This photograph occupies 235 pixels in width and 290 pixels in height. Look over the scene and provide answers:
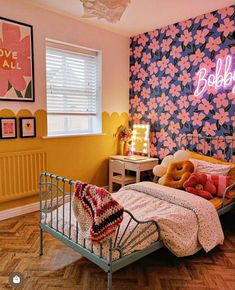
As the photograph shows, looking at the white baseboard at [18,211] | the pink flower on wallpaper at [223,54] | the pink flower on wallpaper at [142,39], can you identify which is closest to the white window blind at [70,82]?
the pink flower on wallpaper at [142,39]

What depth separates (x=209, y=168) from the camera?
3143 mm

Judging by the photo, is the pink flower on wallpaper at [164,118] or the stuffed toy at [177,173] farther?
the pink flower on wallpaper at [164,118]

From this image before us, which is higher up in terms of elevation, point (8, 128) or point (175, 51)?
point (175, 51)

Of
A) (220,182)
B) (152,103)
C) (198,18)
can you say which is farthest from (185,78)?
(220,182)

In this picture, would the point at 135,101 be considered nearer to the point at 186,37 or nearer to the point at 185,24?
the point at 186,37

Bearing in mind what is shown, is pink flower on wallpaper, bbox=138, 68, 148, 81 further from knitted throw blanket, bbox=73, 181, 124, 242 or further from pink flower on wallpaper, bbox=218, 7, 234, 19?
knitted throw blanket, bbox=73, 181, 124, 242

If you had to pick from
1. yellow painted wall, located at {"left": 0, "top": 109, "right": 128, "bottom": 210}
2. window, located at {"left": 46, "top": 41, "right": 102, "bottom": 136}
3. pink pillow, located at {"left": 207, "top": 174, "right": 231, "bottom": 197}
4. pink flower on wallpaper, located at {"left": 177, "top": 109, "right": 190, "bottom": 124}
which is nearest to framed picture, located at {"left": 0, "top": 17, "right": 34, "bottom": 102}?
yellow painted wall, located at {"left": 0, "top": 109, "right": 128, "bottom": 210}

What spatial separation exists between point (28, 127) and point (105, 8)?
1725 millimetres

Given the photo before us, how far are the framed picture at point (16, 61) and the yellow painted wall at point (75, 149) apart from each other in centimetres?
21

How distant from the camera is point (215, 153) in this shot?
3.46 meters

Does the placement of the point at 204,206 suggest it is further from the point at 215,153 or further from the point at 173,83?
the point at 173,83

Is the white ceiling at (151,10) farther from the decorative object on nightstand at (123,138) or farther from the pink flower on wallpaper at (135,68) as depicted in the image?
the decorative object on nightstand at (123,138)

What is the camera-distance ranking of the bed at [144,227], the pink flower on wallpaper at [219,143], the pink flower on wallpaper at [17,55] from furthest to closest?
the pink flower on wallpaper at [219,143], the pink flower on wallpaper at [17,55], the bed at [144,227]

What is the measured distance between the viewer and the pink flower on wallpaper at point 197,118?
354 centimetres
